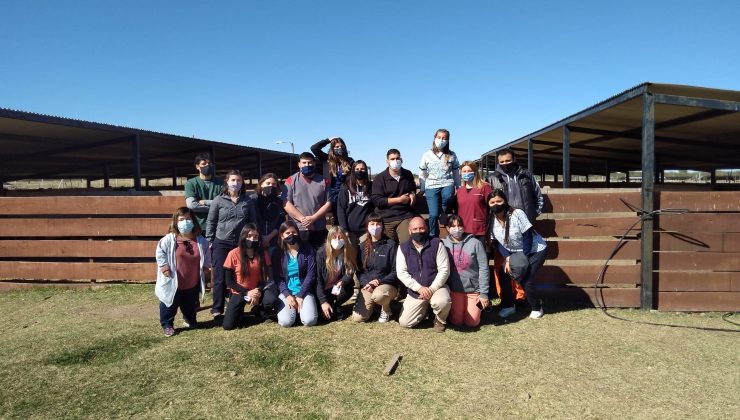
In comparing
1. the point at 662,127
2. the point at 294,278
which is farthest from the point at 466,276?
the point at 662,127

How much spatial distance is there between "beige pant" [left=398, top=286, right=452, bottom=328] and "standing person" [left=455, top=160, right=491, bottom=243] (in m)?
0.87

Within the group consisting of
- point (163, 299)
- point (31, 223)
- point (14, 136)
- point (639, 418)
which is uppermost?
point (14, 136)

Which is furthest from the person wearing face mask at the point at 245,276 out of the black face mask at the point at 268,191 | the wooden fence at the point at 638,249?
the wooden fence at the point at 638,249

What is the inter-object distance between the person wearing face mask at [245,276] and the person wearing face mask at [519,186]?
287cm

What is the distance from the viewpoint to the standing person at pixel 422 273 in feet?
15.7

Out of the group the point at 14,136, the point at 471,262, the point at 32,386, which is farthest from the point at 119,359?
the point at 14,136

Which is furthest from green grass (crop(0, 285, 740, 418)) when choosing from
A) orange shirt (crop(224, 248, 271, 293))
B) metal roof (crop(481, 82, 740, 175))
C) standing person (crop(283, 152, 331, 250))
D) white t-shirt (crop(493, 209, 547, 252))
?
metal roof (crop(481, 82, 740, 175))

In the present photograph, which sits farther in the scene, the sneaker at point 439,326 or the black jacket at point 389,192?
the black jacket at point 389,192

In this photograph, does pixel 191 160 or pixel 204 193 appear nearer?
pixel 204 193

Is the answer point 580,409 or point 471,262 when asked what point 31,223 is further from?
point 580,409

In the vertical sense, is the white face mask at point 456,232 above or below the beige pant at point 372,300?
above

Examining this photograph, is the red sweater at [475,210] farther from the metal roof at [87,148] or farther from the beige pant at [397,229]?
the metal roof at [87,148]

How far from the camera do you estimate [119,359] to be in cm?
409

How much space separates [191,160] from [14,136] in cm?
705
